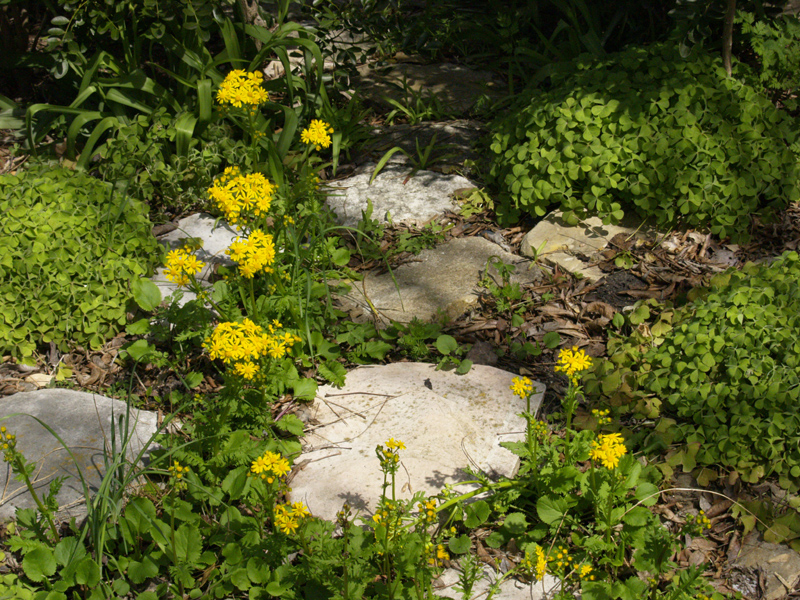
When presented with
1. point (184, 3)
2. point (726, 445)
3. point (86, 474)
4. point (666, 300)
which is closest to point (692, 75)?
point (666, 300)

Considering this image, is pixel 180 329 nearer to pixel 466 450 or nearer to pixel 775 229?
pixel 466 450

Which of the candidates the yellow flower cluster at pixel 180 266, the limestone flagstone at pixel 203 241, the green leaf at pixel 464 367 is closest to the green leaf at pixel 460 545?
the green leaf at pixel 464 367

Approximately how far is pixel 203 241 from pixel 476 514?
2.26 meters

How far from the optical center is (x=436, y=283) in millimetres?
3703

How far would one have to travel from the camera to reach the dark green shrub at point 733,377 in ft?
8.16

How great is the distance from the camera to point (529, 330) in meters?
3.41

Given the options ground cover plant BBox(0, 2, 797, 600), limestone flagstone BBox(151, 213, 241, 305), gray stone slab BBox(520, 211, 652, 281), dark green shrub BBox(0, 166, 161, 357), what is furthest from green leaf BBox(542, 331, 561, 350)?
dark green shrub BBox(0, 166, 161, 357)

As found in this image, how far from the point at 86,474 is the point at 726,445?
95.9 inches

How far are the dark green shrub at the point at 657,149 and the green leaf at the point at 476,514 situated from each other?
195 centimetres

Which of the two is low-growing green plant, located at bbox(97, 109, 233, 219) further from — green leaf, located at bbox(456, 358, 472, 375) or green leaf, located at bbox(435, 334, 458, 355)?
green leaf, located at bbox(456, 358, 472, 375)

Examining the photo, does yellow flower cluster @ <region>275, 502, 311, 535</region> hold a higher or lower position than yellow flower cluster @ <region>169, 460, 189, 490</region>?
lower

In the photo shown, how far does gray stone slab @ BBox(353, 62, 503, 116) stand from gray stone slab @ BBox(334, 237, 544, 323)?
5.21 feet

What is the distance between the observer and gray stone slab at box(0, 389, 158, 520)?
8.43 ft

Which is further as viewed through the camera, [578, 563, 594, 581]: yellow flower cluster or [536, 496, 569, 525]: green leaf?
[536, 496, 569, 525]: green leaf
